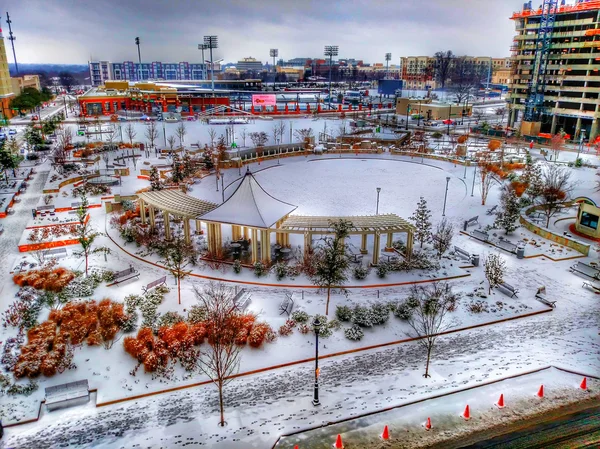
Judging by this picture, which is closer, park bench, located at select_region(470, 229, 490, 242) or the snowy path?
the snowy path

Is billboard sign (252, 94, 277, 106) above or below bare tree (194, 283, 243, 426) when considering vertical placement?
above

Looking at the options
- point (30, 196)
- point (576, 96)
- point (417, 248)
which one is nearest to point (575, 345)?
point (417, 248)

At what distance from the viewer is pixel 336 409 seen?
13.9 m

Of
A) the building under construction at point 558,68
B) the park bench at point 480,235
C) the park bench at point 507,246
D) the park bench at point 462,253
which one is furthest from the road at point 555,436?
the building under construction at point 558,68

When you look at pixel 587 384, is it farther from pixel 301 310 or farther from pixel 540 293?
pixel 301 310

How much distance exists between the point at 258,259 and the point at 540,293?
13.9 m

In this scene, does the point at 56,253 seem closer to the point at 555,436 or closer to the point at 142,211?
the point at 142,211

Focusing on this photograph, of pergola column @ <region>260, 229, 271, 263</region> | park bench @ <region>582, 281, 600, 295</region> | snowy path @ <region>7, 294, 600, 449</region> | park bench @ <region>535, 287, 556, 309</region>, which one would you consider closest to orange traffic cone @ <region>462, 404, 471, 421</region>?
snowy path @ <region>7, 294, 600, 449</region>

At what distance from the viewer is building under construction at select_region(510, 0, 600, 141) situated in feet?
199

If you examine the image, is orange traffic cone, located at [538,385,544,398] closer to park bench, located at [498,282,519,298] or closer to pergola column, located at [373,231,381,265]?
park bench, located at [498,282,519,298]

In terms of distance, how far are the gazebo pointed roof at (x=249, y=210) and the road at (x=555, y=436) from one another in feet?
44.1

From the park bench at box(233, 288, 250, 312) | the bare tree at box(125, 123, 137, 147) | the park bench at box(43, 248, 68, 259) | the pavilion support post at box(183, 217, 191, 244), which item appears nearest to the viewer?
the park bench at box(233, 288, 250, 312)

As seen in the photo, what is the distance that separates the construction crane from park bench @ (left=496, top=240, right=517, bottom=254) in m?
49.2

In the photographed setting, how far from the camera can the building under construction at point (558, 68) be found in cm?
6056
